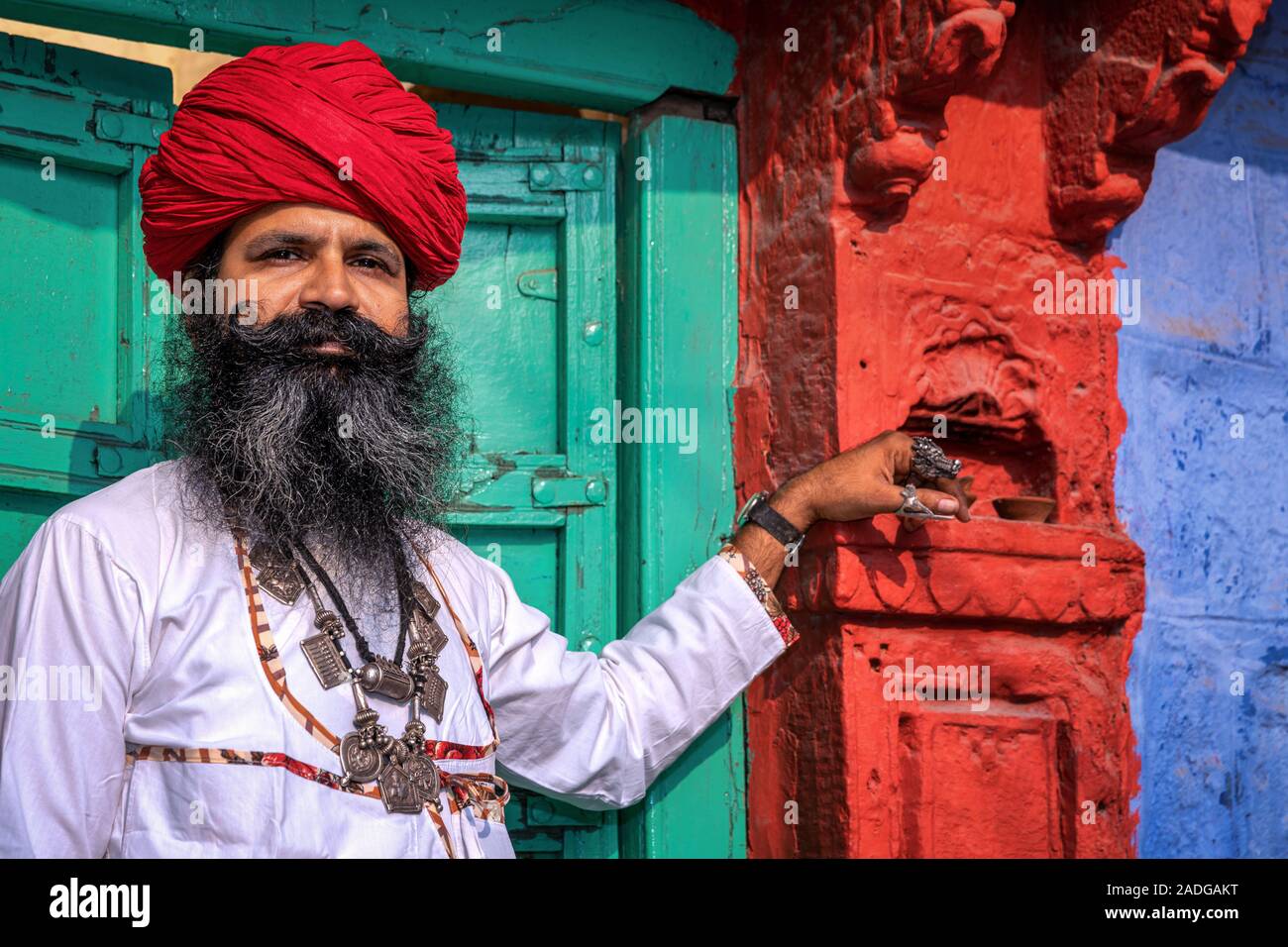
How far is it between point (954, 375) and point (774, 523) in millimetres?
497

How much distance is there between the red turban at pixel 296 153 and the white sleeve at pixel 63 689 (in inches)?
23.0

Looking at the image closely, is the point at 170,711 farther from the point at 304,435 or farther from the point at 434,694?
the point at 304,435

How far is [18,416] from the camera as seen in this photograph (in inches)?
98.6

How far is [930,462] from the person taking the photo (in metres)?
2.61

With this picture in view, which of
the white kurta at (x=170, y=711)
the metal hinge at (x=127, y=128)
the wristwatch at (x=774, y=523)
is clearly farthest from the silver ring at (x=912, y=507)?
the metal hinge at (x=127, y=128)

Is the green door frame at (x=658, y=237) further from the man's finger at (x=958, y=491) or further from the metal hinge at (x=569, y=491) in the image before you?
the man's finger at (x=958, y=491)

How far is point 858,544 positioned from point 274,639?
1.08 meters

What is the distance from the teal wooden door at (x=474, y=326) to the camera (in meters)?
2.57

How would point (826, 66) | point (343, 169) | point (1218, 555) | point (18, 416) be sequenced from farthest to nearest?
point (1218, 555) → point (826, 66) → point (18, 416) → point (343, 169)

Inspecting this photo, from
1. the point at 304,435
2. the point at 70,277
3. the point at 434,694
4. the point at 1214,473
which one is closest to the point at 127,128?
the point at 70,277
